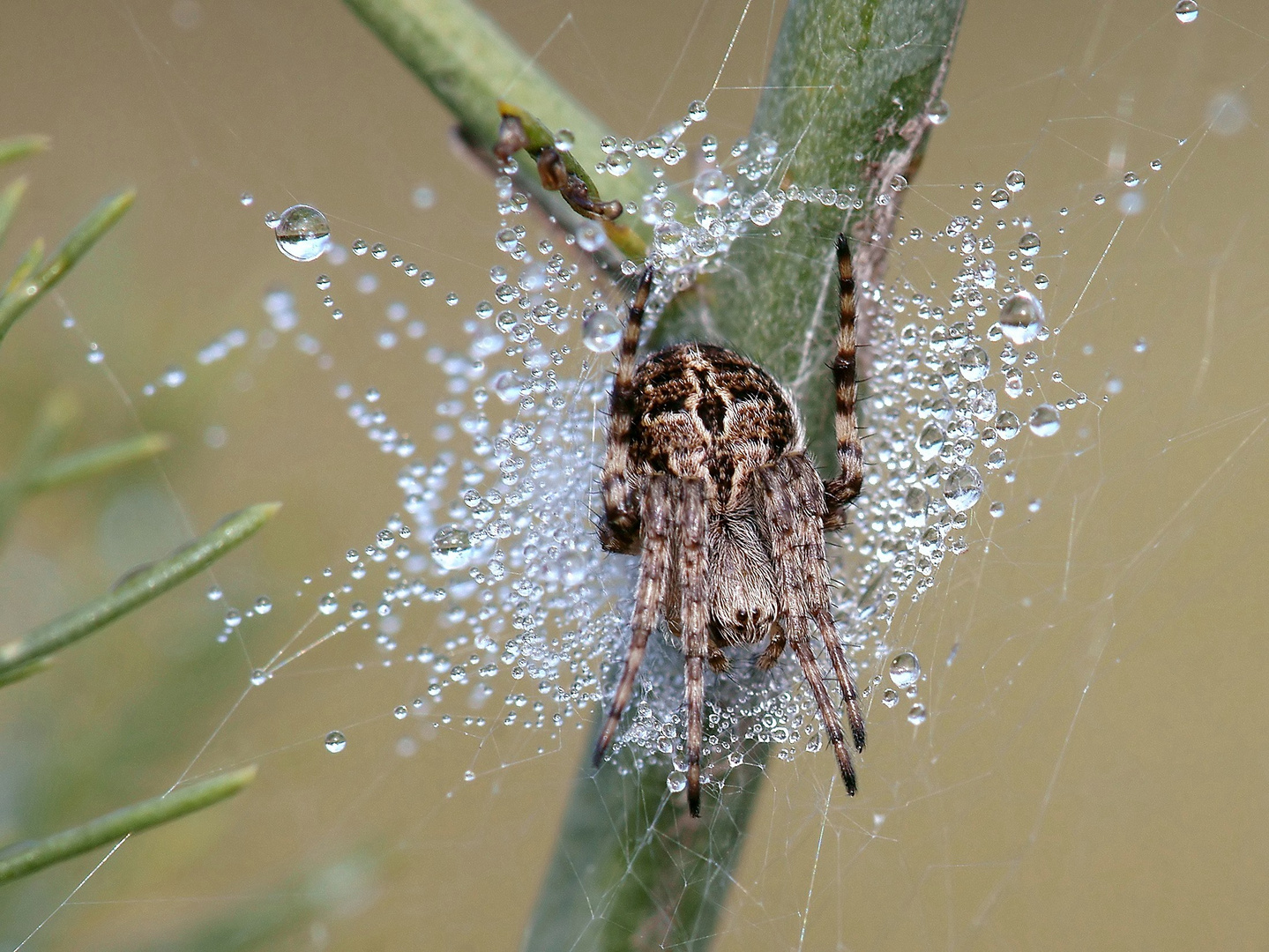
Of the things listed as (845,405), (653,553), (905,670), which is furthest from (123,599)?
(905,670)

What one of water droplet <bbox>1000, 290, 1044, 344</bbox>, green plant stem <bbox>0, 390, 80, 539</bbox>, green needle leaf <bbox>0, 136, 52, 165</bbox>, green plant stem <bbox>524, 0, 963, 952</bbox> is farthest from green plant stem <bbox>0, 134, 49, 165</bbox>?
water droplet <bbox>1000, 290, 1044, 344</bbox>

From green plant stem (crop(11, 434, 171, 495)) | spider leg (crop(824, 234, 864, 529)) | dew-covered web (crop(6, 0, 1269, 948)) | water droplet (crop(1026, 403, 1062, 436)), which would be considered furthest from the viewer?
water droplet (crop(1026, 403, 1062, 436))

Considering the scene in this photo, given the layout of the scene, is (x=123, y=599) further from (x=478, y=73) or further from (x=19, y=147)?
(x=478, y=73)

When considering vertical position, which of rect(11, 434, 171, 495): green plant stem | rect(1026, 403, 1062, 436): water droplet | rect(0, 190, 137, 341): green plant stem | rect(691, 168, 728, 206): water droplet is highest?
rect(691, 168, 728, 206): water droplet

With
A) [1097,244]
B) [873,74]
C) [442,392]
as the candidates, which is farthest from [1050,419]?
[442,392]

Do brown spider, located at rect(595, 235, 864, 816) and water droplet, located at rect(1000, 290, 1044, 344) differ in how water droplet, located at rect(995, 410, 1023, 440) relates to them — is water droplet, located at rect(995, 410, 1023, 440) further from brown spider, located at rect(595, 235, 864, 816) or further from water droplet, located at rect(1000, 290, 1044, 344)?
brown spider, located at rect(595, 235, 864, 816)

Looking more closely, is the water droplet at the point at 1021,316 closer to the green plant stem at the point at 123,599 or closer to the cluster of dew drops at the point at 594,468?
the cluster of dew drops at the point at 594,468
